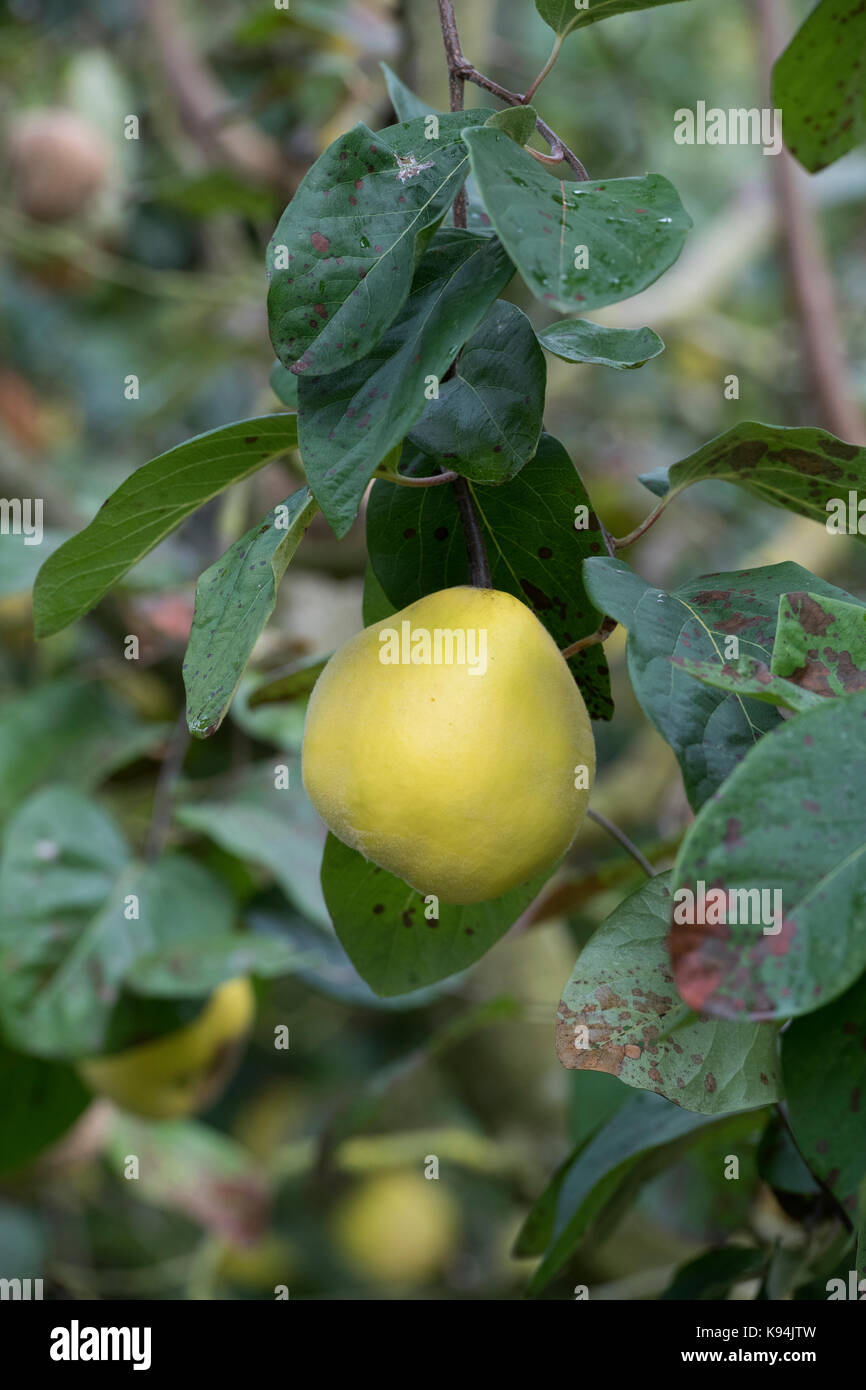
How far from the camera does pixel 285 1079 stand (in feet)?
6.23

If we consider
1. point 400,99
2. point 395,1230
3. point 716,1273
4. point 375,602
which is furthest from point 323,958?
point 395,1230

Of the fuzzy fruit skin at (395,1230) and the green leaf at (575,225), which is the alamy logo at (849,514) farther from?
the fuzzy fruit skin at (395,1230)

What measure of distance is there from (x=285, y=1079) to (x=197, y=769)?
95 centimetres

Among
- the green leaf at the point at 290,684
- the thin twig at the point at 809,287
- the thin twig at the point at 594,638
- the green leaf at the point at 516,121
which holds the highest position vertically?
the thin twig at the point at 809,287

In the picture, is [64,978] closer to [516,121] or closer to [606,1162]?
[606,1162]

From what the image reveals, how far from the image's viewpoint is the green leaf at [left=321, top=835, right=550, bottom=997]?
47 cm

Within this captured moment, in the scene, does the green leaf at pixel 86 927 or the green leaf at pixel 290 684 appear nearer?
the green leaf at pixel 290 684

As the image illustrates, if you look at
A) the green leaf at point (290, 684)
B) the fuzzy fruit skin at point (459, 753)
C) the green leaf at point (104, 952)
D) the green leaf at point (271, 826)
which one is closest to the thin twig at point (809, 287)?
the green leaf at point (271, 826)

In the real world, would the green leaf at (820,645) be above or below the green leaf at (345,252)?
below

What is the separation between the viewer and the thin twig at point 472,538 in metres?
0.39

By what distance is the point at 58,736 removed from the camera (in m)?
1.06

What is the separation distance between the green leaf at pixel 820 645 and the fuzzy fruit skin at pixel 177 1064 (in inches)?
25.2

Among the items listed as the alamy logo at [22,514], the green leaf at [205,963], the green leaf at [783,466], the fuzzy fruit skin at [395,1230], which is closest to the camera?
the green leaf at [783,466]
